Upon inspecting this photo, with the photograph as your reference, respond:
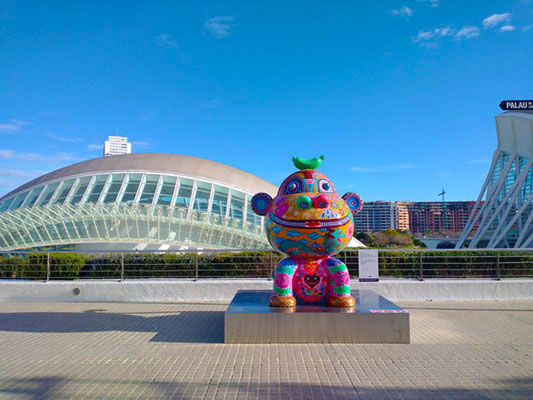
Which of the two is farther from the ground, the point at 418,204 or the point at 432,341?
the point at 418,204

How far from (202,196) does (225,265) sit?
25.7 ft

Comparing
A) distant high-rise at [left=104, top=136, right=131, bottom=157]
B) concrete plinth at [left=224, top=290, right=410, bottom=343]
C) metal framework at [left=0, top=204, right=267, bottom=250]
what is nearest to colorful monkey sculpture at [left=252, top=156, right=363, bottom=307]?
concrete plinth at [left=224, top=290, right=410, bottom=343]

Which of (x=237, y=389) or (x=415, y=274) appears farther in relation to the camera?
(x=415, y=274)

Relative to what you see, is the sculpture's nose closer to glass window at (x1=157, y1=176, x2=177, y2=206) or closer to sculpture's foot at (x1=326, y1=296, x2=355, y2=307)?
sculpture's foot at (x1=326, y1=296, x2=355, y2=307)

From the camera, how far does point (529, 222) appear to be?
28.6 m

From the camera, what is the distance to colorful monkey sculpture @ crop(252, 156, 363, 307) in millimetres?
6578

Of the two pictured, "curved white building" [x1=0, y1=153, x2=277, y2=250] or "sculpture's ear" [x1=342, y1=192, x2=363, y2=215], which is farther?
"curved white building" [x1=0, y1=153, x2=277, y2=250]

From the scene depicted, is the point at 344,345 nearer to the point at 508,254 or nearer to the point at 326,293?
the point at 326,293

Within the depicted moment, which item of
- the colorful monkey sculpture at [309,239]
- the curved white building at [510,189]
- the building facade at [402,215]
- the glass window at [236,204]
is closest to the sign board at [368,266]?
the colorful monkey sculpture at [309,239]

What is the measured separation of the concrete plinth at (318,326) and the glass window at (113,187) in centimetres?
1287

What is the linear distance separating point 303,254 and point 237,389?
2.75 meters

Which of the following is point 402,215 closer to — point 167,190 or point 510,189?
point 510,189

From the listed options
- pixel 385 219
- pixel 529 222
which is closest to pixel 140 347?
pixel 529 222

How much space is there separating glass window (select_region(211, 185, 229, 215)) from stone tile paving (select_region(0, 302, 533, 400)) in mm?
9681
